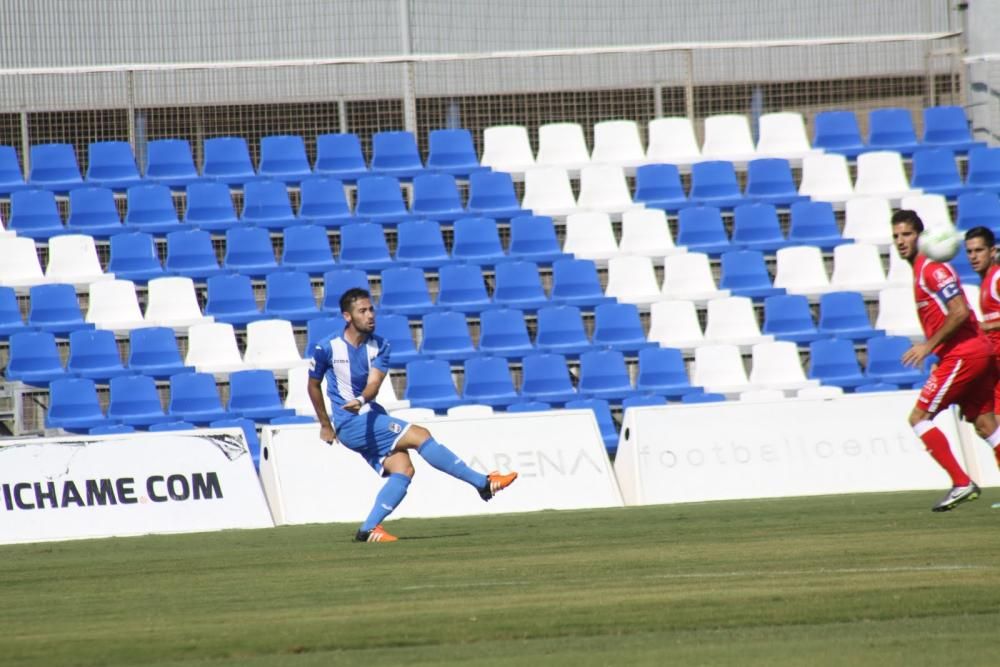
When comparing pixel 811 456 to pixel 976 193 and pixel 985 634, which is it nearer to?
pixel 976 193

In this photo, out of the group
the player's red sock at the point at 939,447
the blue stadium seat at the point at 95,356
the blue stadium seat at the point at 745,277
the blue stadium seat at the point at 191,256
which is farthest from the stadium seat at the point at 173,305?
the player's red sock at the point at 939,447

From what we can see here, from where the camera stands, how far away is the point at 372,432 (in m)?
11.5

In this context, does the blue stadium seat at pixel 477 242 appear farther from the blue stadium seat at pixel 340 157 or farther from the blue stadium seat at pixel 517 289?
the blue stadium seat at pixel 340 157

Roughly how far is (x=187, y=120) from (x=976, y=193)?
10998 millimetres

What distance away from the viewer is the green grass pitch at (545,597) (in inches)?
237

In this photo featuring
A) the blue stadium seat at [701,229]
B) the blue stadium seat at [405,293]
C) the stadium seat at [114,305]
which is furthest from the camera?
the blue stadium seat at [701,229]

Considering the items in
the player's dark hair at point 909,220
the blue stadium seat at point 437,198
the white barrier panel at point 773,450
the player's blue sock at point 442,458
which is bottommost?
the white barrier panel at point 773,450

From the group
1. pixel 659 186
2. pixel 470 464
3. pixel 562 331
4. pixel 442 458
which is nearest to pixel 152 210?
pixel 562 331

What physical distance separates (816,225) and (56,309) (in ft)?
33.5

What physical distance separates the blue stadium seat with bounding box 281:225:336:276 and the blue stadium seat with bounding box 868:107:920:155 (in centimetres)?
816

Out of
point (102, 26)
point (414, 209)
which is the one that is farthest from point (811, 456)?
point (102, 26)

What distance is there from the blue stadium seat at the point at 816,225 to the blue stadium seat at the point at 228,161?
746 cm

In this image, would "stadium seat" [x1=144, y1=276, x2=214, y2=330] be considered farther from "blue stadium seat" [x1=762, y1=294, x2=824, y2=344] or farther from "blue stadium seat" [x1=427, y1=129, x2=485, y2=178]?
"blue stadium seat" [x1=762, y1=294, x2=824, y2=344]

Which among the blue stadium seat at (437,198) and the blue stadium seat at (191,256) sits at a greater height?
the blue stadium seat at (437,198)
